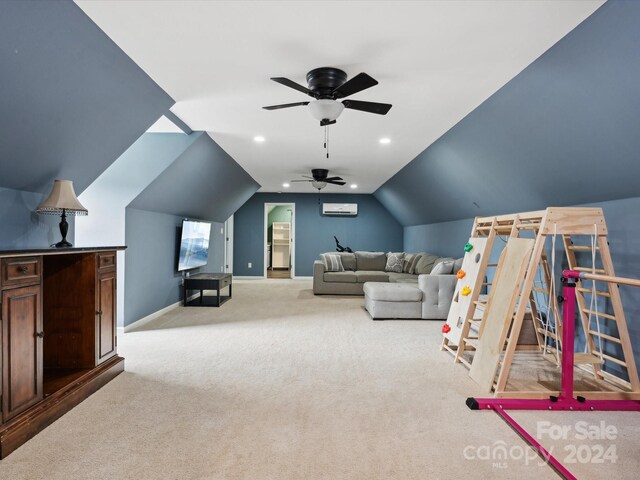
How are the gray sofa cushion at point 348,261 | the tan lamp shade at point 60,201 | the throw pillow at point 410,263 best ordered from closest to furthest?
the tan lamp shade at point 60,201
the throw pillow at point 410,263
the gray sofa cushion at point 348,261

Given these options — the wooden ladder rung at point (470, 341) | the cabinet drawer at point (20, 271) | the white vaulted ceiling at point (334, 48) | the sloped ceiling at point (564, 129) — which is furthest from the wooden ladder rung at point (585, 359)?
the cabinet drawer at point (20, 271)

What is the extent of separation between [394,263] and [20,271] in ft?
22.6

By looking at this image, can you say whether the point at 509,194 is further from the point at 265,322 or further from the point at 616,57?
the point at 265,322

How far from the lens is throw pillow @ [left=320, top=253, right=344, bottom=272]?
7625mm

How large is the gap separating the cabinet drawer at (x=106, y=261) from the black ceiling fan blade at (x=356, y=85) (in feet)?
7.59

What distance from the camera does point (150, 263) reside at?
17.1 ft

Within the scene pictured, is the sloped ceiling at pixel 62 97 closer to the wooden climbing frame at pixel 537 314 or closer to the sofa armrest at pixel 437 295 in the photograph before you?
the wooden climbing frame at pixel 537 314

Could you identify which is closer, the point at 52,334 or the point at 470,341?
the point at 52,334

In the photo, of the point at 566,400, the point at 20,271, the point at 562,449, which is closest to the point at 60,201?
the point at 20,271

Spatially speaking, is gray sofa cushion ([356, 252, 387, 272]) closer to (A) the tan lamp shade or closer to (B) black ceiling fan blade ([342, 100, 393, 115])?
(B) black ceiling fan blade ([342, 100, 393, 115])

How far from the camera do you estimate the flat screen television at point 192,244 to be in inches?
241

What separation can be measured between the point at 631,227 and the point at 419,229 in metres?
6.22

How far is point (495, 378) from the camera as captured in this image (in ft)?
10.1

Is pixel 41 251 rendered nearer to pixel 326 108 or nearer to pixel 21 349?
pixel 21 349
